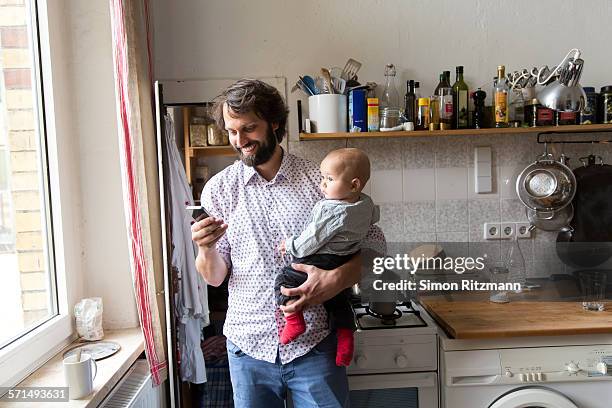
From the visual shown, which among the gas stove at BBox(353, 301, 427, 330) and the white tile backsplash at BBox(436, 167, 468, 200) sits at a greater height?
the white tile backsplash at BBox(436, 167, 468, 200)

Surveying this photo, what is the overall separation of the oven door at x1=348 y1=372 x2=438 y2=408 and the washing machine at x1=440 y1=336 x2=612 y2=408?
0.18ft

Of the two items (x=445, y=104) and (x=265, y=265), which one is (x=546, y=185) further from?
(x=265, y=265)

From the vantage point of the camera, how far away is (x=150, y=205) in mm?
1716

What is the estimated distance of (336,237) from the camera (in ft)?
4.58

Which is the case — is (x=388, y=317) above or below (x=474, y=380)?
above

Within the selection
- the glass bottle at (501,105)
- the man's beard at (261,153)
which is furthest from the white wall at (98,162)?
the glass bottle at (501,105)

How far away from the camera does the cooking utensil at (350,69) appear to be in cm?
216

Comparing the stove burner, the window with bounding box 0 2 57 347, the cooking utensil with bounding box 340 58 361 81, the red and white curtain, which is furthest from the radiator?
the cooking utensil with bounding box 340 58 361 81

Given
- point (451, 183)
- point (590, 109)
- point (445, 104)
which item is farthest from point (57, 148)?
point (590, 109)

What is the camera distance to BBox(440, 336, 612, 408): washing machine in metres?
1.77

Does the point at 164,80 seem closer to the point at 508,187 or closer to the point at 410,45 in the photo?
the point at 410,45

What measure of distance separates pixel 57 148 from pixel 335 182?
990mm

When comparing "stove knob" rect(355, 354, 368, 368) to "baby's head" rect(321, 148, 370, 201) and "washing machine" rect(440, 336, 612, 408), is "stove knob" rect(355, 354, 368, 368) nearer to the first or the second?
"washing machine" rect(440, 336, 612, 408)

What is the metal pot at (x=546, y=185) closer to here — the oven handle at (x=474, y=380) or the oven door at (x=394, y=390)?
the oven handle at (x=474, y=380)
